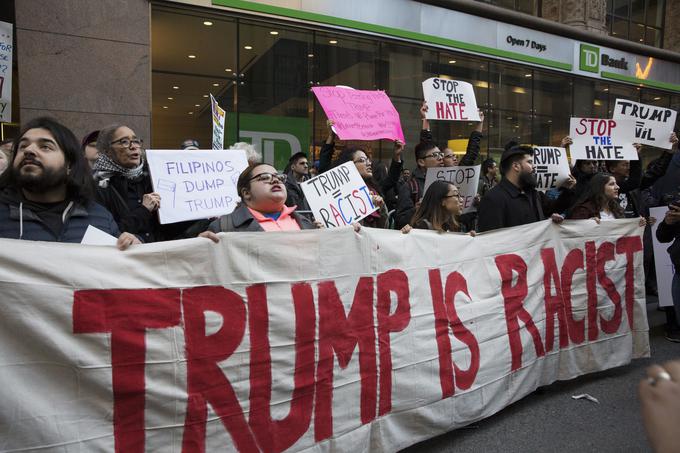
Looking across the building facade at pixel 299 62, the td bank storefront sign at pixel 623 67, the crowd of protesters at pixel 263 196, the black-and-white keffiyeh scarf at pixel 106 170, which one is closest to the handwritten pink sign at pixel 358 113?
the crowd of protesters at pixel 263 196

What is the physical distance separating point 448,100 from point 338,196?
2406mm

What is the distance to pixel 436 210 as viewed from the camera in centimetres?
410

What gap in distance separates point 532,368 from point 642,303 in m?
1.58

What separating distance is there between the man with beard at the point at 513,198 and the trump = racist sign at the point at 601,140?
156 centimetres

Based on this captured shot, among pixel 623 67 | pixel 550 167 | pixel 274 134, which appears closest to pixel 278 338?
pixel 550 167

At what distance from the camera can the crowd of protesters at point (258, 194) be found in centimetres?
257

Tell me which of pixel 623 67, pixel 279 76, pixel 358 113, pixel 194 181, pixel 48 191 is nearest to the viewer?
pixel 48 191

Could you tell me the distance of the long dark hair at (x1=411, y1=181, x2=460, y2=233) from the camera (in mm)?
4086

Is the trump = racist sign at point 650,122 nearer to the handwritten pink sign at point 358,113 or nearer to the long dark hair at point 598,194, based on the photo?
the long dark hair at point 598,194

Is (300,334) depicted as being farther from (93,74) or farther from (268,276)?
(93,74)

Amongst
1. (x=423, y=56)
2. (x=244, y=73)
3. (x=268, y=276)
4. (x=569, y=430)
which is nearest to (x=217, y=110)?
(x=268, y=276)

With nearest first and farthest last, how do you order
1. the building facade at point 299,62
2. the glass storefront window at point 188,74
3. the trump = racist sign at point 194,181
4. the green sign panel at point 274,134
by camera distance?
the trump = racist sign at point 194,181 → the building facade at point 299,62 → the glass storefront window at point 188,74 → the green sign panel at point 274,134

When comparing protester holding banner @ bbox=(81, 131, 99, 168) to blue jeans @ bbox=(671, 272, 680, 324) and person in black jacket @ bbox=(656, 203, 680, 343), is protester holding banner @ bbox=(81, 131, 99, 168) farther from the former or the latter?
blue jeans @ bbox=(671, 272, 680, 324)

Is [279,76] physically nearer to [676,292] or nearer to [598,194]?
[598,194]
